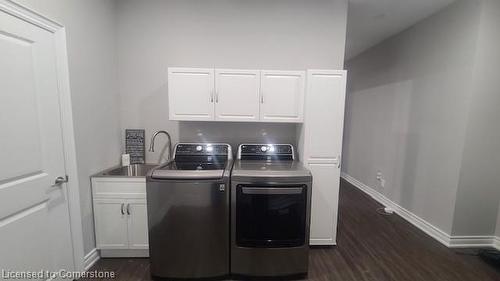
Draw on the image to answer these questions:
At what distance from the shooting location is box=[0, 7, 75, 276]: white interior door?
1.28 m

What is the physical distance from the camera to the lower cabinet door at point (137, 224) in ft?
6.51

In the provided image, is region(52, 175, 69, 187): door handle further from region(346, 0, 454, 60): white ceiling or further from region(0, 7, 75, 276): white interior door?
region(346, 0, 454, 60): white ceiling

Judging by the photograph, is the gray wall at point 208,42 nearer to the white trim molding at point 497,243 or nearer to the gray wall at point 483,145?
the gray wall at point 483,145

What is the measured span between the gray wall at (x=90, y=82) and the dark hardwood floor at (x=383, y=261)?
64 centimetres

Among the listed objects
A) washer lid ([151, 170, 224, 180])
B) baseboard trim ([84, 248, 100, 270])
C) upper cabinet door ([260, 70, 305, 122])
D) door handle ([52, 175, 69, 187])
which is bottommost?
baseboard trim ([84, 248, 100, 270])

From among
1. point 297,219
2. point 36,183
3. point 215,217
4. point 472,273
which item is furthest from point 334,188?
point 36,183

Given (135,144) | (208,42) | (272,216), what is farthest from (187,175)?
(208,42)

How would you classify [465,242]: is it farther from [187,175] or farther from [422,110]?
[187,175]

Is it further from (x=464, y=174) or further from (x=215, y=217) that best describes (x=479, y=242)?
(x=215, y=217)

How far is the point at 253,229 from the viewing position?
5.91 feet

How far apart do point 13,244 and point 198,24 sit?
7.77ft

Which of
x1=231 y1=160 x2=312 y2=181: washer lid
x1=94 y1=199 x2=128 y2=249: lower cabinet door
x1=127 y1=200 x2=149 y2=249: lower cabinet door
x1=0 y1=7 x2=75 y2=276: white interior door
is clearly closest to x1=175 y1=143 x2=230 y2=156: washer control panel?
x1=231 y1=160 x2=312 y2=181: washer lid

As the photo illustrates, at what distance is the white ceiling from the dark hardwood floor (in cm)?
266

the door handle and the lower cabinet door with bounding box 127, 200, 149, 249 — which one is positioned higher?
the door handle
